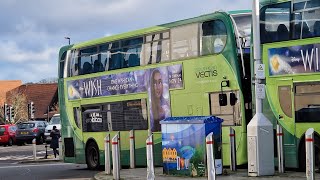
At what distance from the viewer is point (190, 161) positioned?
49.7 ft

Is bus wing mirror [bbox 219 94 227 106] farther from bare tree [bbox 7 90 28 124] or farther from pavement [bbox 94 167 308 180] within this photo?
bare tree [bbox 7 90 28 124]

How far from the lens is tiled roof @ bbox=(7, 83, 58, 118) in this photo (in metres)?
91.6

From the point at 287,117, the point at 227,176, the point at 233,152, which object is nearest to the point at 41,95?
the point at 233,152

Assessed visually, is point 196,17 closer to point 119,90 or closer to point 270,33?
point 270,33

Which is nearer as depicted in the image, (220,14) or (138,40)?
(220,14)

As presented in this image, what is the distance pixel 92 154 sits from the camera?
21.3 m

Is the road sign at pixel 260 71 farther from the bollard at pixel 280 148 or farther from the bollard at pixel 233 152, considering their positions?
the bollard at pixel 233 152

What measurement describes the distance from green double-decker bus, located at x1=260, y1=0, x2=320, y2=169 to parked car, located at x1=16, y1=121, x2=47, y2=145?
34055 mm

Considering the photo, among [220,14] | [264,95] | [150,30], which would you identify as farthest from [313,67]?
[150,30]

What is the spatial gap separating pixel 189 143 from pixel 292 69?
10.3 feet

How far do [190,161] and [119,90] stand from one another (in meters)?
5.21

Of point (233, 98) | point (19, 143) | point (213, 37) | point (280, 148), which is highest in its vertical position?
point (213, 37)

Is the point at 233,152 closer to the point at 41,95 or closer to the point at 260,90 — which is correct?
the point at 260,90

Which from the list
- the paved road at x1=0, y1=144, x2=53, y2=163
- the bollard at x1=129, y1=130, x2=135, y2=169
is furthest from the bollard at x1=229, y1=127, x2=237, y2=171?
the paved road at x1=0, y1=144, x2=53, y2=163
